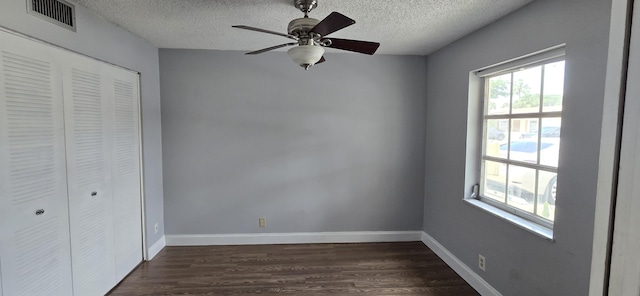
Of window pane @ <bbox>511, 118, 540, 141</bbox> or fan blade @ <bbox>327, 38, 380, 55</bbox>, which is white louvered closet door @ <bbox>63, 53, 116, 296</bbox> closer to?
fan blade @ <bbox>327, 38, 380, 55</bbox>

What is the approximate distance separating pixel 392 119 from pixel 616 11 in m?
2.87

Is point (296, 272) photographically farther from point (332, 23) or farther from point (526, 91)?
point (526, 91)

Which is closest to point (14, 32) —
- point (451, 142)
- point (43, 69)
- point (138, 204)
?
point (43, 69)

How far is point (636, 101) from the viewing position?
454mm

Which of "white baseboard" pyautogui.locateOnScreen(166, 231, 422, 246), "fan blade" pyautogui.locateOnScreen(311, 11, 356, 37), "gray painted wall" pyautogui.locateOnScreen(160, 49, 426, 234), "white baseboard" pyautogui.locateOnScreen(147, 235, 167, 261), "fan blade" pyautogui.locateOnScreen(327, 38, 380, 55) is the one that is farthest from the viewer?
"white baseboard" pyautogui.locateOnScreen(166, 231, 422, 246)

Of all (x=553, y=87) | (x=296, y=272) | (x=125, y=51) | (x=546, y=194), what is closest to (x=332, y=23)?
(x=553, y=87)

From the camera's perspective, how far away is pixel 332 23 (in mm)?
1508

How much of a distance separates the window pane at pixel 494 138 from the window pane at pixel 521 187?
0.74 ft

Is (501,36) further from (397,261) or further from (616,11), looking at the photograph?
(397,261)

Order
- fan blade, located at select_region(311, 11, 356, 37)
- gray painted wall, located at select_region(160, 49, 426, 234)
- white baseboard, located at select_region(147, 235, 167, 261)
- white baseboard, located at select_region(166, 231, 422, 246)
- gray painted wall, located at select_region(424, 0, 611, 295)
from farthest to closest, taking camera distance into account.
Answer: white baseboard, located at select_region(166, 231, 422, 246) < gray painted wall, located at select_region(160, 49, 426, 234) < white baseboard, located at select_region(147, 235, 167, 261) < gray painted wall, located at select_region(424, 0, 611, 295) < fan blade, located at select_region(311, 11, 356, 37)

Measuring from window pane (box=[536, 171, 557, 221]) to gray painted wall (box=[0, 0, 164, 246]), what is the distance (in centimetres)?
344

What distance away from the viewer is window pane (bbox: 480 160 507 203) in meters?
2.34

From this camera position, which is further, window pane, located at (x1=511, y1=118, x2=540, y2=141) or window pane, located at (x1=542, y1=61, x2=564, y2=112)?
window pane, located at (x1=511, y1=118, x2=540, y2=141)

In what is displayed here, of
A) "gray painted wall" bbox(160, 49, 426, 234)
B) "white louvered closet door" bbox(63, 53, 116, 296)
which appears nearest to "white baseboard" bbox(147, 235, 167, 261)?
"gray painted wall" bbox(160, 49, 426, 234)
